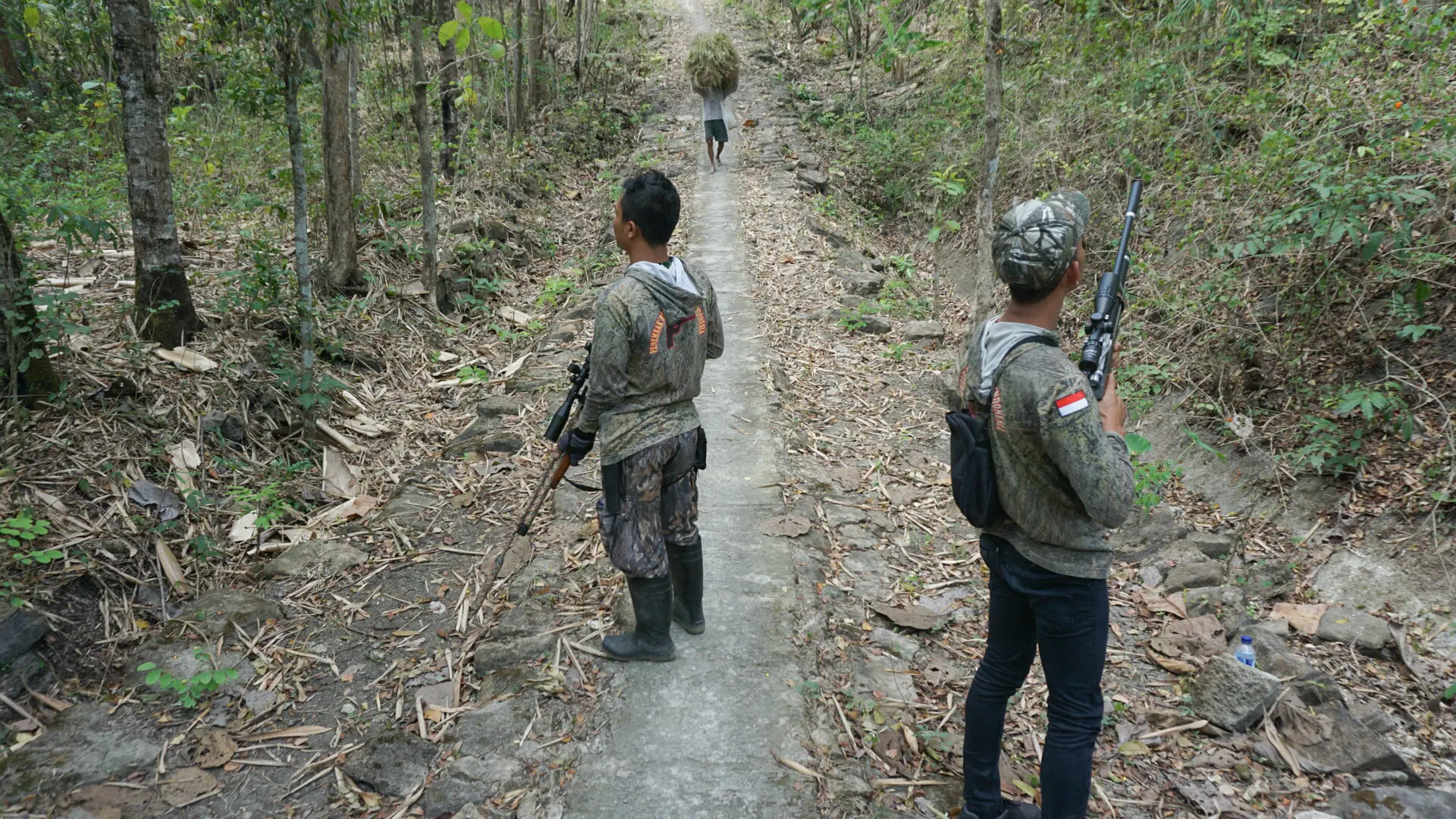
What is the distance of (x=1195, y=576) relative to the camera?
445cm

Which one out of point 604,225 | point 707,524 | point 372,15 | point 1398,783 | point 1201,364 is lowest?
point 1398,783

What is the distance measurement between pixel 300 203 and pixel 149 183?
943 millimetres

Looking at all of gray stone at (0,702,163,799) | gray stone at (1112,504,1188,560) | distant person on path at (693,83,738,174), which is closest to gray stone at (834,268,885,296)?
distant person on path at (693,83,738,174)

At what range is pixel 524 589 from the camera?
427cm

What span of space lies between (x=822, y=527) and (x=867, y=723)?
1674mm

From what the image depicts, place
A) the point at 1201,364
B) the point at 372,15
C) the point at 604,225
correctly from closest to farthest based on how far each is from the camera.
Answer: the point at 1201,364 < the point at 372,15 < the point at 604,225

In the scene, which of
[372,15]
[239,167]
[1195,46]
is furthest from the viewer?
[239,167]


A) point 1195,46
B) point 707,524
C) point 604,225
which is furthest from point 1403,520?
point 604,225

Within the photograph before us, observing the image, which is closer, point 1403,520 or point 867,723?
point 867,723

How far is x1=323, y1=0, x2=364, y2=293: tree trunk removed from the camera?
7.12m

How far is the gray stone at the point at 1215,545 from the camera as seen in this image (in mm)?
4754

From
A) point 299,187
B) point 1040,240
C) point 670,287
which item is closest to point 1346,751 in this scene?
point 1040,240

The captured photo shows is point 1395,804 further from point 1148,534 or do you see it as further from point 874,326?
point 874,326

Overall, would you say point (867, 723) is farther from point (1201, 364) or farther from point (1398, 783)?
point (1201, 364)
